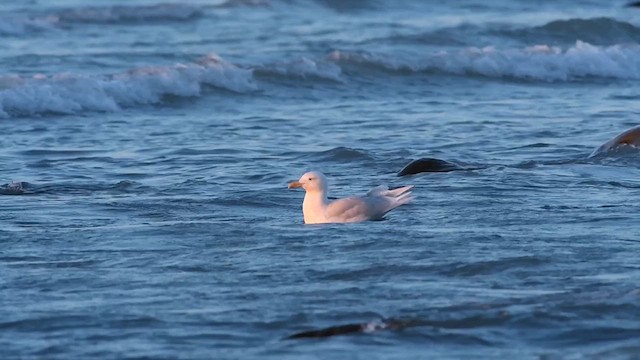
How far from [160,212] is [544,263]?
2.97 m

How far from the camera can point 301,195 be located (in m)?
→ 11.3

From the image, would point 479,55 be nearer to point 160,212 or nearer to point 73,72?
point 73,72

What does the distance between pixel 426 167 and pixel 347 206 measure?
2.16 m

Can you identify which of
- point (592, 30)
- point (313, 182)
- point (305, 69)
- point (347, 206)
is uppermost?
point (313, 182)

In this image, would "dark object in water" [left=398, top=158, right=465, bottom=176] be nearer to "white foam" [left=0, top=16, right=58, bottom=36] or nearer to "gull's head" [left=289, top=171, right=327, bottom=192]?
"gull's head" [left=289, top=171, right=327, bottom=192]

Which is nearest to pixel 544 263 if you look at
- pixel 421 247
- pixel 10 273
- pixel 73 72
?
pixel 421 247

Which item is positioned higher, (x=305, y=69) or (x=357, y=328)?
(x=357, y=328)

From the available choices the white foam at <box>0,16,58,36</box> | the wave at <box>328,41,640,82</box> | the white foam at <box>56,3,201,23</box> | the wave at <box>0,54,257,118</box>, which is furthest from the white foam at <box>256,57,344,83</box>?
the white foam at <box>56,3,201,23</box>

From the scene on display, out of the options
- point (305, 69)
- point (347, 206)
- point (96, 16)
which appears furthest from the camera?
point (96, 16)

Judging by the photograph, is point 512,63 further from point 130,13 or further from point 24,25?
point 130,13

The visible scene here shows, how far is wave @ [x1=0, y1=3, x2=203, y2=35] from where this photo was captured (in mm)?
24500

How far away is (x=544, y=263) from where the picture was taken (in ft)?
27.4

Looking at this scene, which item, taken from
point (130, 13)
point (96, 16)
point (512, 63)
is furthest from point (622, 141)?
point (130, 13)

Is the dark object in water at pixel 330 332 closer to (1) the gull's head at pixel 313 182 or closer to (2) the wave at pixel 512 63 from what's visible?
(1) the gull's head at pixel 313 182
